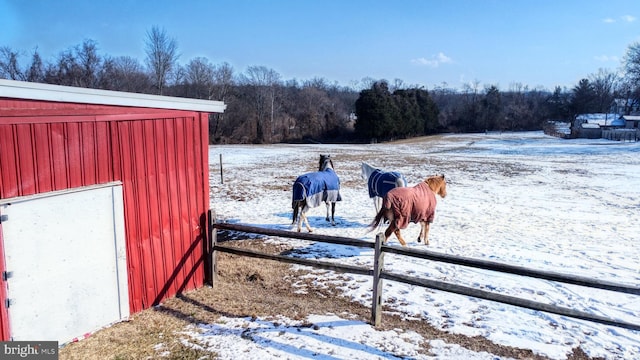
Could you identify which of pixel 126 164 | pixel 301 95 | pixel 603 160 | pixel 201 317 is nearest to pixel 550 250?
pixel 201 317

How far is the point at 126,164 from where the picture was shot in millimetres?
5270

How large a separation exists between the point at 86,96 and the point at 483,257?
7.75 m

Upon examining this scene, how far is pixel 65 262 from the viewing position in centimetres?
463

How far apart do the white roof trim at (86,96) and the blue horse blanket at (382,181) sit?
530cm

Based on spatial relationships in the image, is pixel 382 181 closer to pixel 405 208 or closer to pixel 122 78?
A: pixel 405 208

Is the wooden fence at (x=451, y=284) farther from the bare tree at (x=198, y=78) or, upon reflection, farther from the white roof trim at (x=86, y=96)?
the bare tree at (x=198, y=78)

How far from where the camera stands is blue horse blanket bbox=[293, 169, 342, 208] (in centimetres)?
968

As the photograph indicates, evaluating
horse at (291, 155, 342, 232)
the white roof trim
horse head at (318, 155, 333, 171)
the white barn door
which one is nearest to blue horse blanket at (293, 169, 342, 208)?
horse at (291, 155, 342, 232)

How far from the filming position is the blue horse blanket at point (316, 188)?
968 cm

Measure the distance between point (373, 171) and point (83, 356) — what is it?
812 cm

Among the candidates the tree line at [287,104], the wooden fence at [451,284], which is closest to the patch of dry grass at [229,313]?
the wooden fence at [451,284]

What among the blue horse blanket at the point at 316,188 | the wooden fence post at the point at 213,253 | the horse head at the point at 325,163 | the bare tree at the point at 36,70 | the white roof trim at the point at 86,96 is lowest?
the wooden fence post at the point at 213,253

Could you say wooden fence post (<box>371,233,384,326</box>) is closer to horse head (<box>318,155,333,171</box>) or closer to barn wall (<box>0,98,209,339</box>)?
barn wall (<box>0,98,209,339</box>)

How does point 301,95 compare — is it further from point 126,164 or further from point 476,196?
point 126,164
